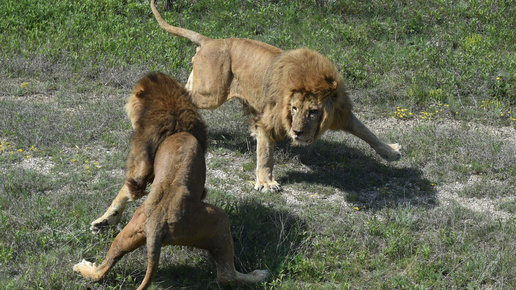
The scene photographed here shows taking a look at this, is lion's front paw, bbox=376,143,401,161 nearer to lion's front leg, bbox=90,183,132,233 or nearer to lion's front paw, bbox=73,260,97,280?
lion's front leg, bbox=90,183,132,233

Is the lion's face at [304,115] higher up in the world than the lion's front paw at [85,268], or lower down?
higher up

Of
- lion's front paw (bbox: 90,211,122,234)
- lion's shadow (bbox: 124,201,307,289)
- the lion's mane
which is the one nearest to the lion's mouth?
the lion's mane

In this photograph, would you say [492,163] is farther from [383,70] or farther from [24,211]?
[24,211]

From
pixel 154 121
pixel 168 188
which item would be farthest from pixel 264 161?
pixel 168 188

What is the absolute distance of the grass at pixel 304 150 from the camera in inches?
190

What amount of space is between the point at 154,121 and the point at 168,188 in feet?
2.42

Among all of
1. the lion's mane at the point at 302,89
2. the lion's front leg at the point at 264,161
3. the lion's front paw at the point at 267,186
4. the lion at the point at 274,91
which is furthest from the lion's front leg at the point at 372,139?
the lion's front paw at the point at 267,186

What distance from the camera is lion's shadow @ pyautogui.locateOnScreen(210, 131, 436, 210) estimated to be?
627 cm

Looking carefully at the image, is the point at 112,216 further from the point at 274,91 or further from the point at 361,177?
the point at 361,177

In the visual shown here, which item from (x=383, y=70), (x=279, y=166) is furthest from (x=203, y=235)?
(x=383, y=70)

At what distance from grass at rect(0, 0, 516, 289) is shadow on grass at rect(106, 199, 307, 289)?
2 cm

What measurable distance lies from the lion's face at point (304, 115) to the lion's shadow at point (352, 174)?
0.89 m

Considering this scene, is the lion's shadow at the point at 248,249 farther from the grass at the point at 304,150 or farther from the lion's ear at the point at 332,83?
the lion's ear at the point at 332,83

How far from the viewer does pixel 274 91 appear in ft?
20.6
